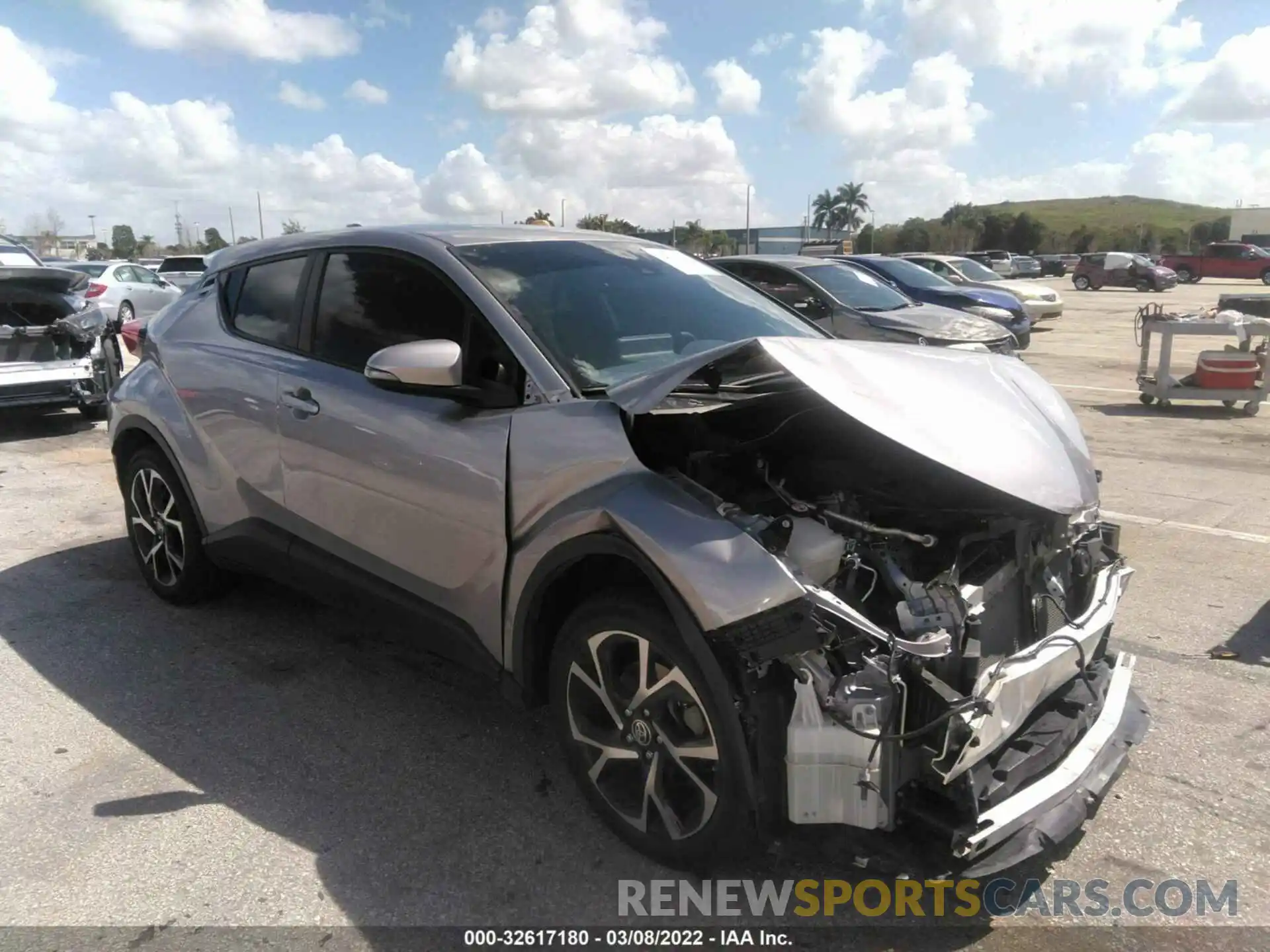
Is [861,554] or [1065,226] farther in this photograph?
[1065,226]

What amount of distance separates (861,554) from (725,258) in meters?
11.4

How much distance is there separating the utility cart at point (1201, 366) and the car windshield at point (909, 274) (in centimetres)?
510

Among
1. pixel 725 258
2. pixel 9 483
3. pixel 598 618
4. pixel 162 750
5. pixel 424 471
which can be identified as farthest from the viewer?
pixel 725 258

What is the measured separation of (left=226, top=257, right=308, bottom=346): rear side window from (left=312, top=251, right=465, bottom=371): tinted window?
220mm

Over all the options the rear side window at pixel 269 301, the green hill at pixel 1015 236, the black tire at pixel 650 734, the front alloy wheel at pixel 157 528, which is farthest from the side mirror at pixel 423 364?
the green hill at pixel 1015 236

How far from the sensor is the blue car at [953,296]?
1529cm

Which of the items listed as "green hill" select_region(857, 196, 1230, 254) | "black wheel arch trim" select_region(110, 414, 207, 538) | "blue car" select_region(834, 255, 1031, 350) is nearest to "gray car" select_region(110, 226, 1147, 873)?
"black wheel arch trim" select_region(110, 414, 207, 538)

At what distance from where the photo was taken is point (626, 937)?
2588 millimetres

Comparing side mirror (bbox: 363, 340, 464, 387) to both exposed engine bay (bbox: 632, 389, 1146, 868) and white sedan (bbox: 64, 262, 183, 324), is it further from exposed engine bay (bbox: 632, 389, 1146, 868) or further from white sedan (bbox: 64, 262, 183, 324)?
white sedan (bbox: 64, 262, 183, 324)

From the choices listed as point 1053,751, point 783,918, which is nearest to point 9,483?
point 783,918

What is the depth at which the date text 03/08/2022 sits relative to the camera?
2.57m

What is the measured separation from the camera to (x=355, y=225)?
4.23 meters

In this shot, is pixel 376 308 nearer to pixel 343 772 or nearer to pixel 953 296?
pixel 343 772

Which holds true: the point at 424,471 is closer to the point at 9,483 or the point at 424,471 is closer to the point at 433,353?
the point at 433,353
